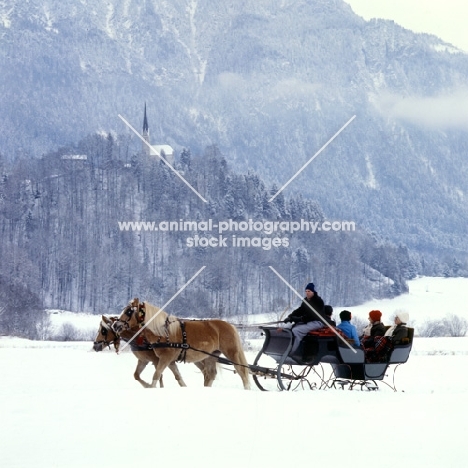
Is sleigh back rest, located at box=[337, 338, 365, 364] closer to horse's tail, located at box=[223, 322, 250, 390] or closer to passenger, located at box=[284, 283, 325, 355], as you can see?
passenger, located at box=[284, 283, 325, 355]

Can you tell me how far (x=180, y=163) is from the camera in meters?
162

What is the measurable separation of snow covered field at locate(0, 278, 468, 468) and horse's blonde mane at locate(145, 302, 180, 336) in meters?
1.81

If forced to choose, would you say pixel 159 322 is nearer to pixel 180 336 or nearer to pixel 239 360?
pixel 180 336

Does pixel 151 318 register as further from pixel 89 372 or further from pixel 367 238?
pixel 367 238

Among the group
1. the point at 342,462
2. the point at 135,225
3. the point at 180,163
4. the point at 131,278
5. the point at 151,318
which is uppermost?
the point at 180,163

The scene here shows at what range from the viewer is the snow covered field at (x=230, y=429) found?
11.0 m

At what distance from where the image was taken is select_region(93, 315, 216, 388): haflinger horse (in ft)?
56.1

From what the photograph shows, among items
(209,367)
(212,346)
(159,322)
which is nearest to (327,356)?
(212,346)

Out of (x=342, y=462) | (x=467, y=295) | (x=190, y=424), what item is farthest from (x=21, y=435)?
(x=467, y=295)

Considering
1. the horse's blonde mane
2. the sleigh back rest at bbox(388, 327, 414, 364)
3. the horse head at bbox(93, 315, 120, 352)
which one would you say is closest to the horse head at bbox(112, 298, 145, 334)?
the horse's blonde mane

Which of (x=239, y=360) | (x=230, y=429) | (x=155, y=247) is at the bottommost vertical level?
(x=230, y=429)

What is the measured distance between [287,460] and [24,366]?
704 inches

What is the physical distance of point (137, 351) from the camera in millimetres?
17219

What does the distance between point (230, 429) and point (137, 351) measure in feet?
16.7
